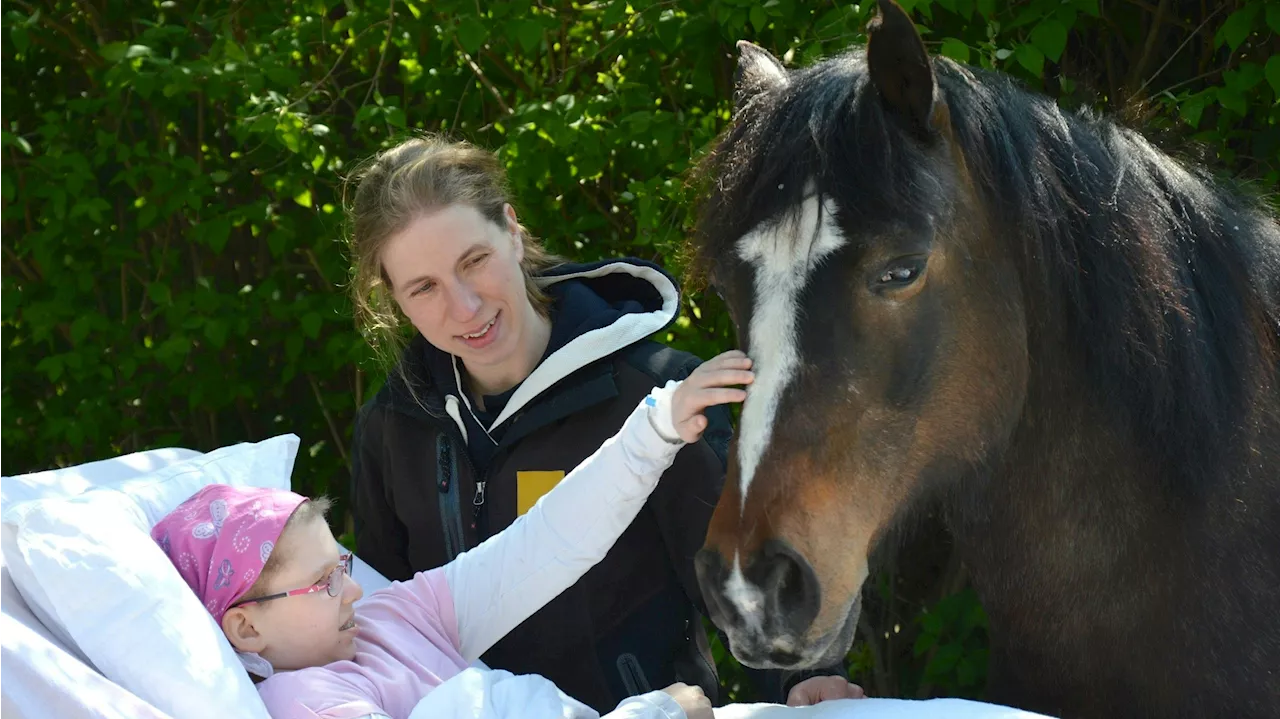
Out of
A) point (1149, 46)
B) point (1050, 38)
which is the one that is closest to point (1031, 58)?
point (1050, 38)

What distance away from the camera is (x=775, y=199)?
190 centimetres

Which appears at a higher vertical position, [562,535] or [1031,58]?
[1031,58]

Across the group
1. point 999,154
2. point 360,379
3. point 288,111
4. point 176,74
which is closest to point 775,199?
point 999,154

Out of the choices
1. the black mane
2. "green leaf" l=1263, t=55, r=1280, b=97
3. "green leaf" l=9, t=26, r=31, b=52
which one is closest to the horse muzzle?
the black mane

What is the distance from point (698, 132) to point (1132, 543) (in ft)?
6.84

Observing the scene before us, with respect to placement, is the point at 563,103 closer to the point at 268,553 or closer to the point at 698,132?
the point at 698,132

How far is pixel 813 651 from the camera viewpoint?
5.98 ft

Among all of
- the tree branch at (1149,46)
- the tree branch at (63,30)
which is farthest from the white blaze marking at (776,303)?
the tree branch at (63,30)

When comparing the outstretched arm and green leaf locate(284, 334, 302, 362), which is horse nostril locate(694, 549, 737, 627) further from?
green leaf locate(284, 334, 302, 362)

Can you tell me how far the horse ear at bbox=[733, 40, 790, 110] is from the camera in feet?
7.14

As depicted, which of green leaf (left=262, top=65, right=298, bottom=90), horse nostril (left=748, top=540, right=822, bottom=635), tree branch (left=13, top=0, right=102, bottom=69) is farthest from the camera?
tree branch (left=13, top=0, right=102, bottom=69)

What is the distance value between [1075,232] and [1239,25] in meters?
1.51

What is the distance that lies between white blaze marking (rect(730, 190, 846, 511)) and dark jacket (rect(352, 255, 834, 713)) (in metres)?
0.68

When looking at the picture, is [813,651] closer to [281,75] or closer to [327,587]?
[327,587]
